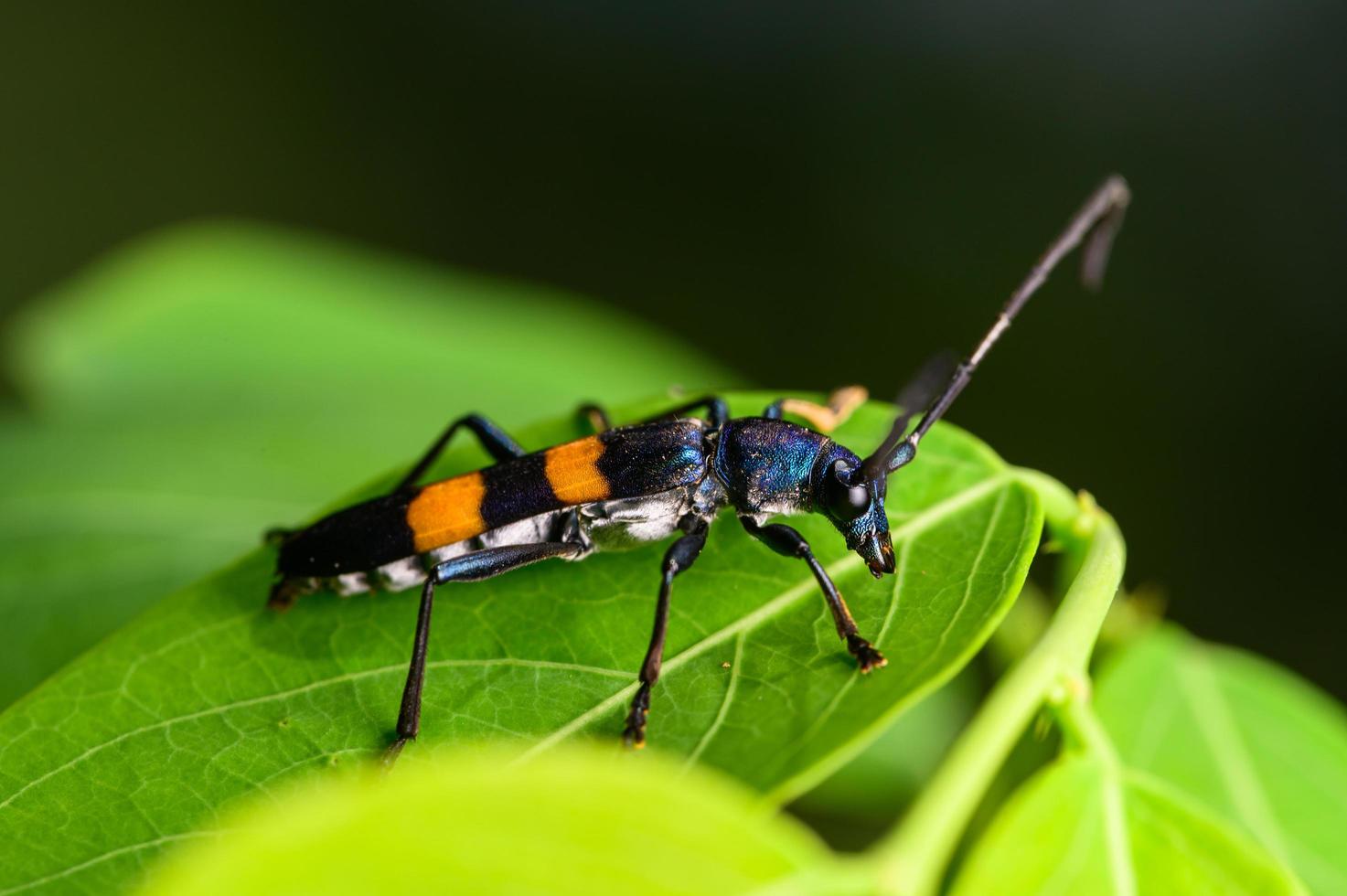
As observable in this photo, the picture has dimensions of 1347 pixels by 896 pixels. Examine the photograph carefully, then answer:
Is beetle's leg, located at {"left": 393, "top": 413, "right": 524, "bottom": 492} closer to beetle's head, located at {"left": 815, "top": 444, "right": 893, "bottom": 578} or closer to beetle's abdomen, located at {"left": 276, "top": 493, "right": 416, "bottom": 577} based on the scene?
beetle's abdomen, located at {"left": 276, "top": 493, "right": 416, "bottom": 577}

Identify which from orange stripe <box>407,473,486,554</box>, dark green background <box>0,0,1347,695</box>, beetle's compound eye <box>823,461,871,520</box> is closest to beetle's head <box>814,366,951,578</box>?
beetle's compound eye <box>823,461,871,520</box>

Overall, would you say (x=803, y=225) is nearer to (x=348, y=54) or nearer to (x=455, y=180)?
(x=455, y=180)

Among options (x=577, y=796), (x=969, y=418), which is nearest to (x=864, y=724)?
(x=577, y=796)

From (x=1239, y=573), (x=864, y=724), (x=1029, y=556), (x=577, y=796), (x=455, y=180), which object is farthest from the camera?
(x=455, y=180)

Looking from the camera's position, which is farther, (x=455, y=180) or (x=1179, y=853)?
(x=455, y=180)

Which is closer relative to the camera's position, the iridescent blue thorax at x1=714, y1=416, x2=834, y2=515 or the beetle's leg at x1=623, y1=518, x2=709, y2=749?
the beetle's leg at x1=623, y1=518, x2=709, y2=749

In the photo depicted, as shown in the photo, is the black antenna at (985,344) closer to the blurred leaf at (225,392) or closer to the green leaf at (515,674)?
the green leaf at (515,674)

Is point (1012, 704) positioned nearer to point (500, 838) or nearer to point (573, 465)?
point (500, 838)
